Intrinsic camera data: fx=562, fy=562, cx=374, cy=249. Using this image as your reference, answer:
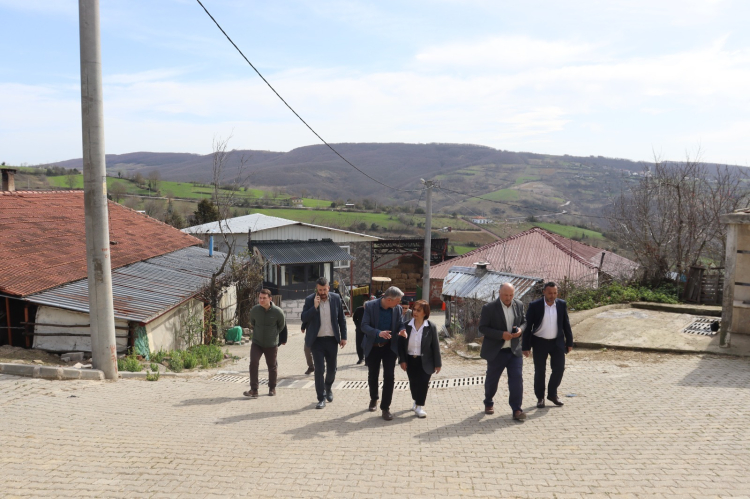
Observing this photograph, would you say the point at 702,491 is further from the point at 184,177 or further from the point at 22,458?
the point at 184,177

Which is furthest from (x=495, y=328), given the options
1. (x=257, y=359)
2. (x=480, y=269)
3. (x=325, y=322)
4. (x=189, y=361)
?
(x=480, y=269)

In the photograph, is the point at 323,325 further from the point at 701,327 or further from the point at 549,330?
the point at 701,327

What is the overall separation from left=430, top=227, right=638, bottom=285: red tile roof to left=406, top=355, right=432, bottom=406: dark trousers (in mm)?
17922

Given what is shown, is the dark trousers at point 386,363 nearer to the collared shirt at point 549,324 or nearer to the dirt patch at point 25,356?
the collared shirt at point 549,324

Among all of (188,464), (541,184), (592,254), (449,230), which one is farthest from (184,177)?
(188,464)

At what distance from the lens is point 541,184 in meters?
113

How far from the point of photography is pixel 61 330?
1080 cm

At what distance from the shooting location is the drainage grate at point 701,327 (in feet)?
38.2

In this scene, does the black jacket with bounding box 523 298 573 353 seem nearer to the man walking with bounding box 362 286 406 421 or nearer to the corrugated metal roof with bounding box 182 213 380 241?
the man walking with bounding box 362 286 406 421

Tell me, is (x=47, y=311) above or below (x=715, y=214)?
below

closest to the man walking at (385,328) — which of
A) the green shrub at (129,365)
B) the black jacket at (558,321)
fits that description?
the black jacket at (558,321)

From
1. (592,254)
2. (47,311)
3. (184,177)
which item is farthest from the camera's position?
(184,177)

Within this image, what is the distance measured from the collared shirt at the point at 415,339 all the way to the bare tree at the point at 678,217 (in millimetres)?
13112

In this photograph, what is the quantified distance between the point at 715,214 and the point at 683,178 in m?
1.94
